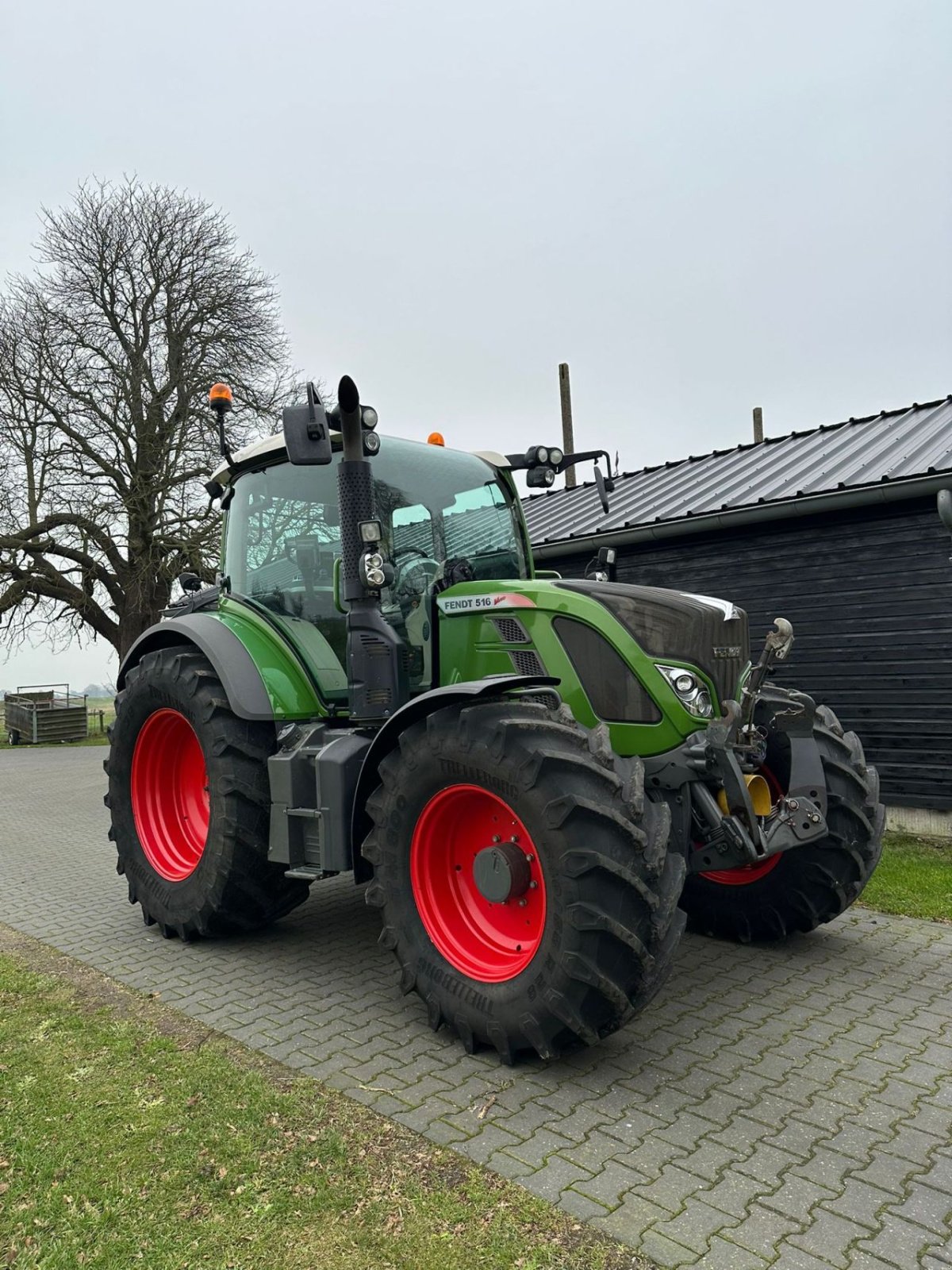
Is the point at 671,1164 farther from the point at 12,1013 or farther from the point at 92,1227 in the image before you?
the point at 12,1013

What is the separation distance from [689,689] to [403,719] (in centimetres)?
116

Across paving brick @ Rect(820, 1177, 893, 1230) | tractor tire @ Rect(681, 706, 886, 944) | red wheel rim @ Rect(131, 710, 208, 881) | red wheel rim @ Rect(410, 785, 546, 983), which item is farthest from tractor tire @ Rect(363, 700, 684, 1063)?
red wheel rim @ Rect(131, 710, 208, 881)

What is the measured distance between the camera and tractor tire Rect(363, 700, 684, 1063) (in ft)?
9.65

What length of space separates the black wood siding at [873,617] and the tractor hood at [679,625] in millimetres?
3906

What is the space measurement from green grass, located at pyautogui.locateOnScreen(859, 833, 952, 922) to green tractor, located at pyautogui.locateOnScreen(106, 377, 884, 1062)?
126cm

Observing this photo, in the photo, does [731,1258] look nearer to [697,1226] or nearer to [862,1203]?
[697,1226]

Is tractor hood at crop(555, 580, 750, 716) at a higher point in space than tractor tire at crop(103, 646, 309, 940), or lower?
higher

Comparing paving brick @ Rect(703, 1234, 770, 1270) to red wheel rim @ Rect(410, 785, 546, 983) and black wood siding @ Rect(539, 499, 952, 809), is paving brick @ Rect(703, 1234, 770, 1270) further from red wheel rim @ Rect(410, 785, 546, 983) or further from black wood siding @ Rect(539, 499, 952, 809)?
black wood siding @ Rect(539, 499, 952, 809)

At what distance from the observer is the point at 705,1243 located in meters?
2.24

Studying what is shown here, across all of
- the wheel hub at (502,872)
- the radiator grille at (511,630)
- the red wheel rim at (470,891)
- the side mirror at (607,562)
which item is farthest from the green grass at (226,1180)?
the side mirror at (607,562)

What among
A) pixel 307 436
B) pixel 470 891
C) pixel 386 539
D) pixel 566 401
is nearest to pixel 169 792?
pixel 386 539

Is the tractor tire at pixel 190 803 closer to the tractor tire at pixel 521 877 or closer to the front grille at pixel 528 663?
the tractor tire at pixel 521 877

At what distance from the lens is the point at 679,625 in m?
3.73

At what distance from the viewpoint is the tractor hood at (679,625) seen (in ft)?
12.0
